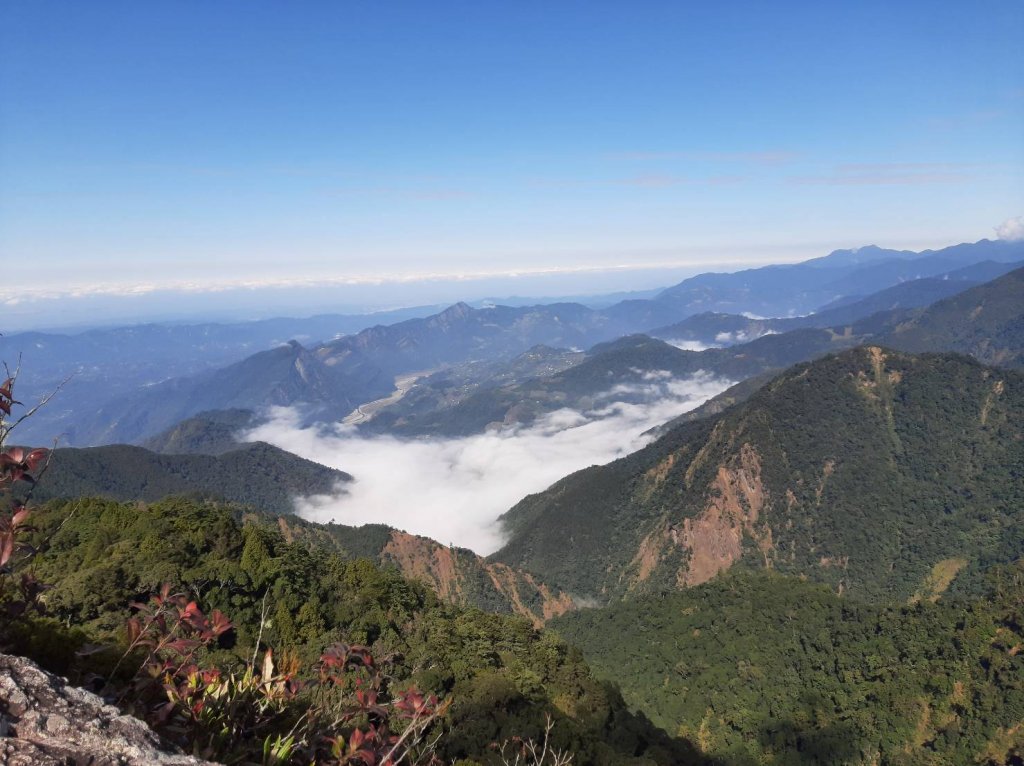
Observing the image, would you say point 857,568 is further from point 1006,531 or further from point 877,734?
point 877,734

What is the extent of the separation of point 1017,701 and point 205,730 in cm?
7468

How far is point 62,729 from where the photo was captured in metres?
3.65

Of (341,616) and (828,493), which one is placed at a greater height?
(341,616)

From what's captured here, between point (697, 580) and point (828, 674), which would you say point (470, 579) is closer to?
point (697, 580)

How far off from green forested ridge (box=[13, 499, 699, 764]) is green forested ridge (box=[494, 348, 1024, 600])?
306 feet

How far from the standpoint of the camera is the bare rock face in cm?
341

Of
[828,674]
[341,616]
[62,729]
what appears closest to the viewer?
[62,729]

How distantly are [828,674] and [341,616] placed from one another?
2183 inches

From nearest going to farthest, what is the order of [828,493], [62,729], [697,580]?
[62,729] → [697,580] → [828,493]

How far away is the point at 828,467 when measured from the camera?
475 ft

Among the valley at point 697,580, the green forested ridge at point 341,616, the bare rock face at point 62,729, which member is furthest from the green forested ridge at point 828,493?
the bare rock face at point 62,729

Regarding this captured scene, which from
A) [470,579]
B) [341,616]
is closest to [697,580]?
[470,579]

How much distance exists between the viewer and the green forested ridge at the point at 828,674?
179 feet

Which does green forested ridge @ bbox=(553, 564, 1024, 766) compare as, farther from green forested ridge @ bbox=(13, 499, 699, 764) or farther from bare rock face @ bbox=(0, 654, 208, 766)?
bare rock face @ bbox=(0, 654, 208, 766)
